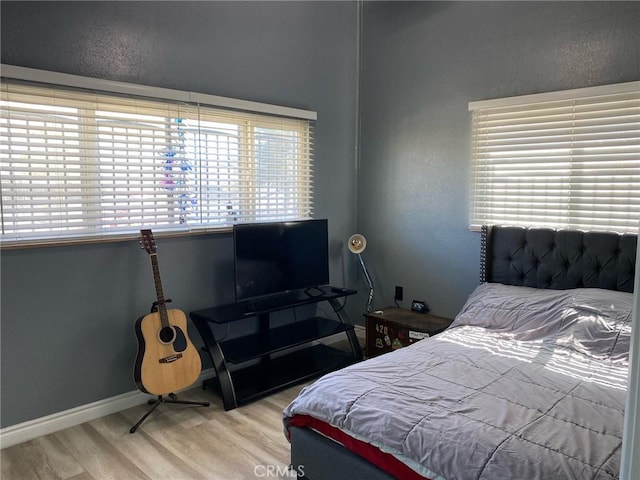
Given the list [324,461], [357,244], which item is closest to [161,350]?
[324,461]

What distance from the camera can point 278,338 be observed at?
11.6 feet

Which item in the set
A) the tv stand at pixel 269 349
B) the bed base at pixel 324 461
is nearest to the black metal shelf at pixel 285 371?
the tv stand at pixel 269 349

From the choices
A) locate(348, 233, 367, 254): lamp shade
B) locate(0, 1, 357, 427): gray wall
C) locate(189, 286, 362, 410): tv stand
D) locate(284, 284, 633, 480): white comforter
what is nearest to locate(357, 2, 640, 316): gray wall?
locate(348, 233, 367, 254): lamp shade

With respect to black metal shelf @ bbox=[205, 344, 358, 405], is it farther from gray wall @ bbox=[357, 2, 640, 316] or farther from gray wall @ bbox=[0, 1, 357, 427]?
gray wall @ bbox=[357, 2, 640, 316]

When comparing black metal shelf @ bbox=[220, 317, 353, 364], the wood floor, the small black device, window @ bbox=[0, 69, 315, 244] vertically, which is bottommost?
the wood floor

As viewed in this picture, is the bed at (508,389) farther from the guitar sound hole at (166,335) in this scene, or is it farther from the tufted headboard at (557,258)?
the guitar sound hole at (166,335)

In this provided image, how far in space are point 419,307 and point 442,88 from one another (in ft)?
5.81

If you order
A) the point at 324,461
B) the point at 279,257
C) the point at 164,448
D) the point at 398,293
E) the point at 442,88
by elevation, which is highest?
the point at 442,88

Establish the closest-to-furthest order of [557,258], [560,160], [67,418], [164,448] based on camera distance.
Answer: [164,448], [67,418], [557,258], [560,160]

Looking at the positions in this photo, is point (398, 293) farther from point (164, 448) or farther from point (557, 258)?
point (164, 448)

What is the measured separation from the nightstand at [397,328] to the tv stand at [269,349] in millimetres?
154

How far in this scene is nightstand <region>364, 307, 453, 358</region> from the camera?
356 centimetres

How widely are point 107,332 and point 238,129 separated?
1679 mm

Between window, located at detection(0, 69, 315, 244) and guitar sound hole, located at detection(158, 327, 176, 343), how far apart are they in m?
0.67
